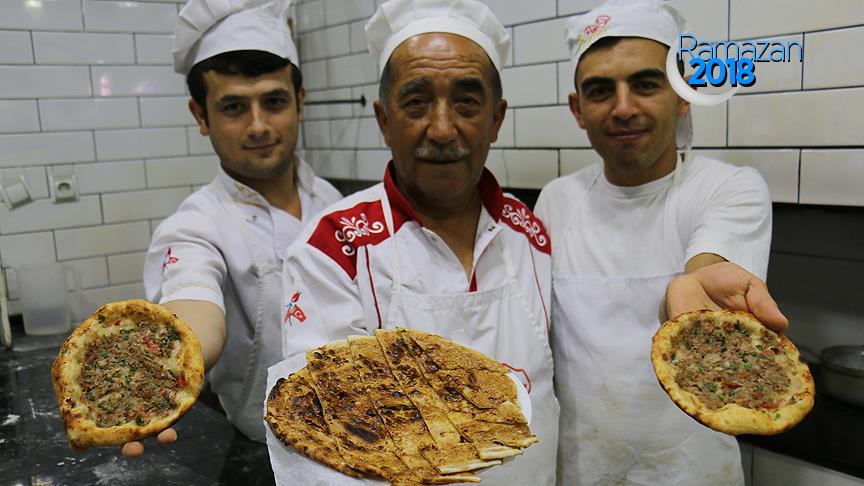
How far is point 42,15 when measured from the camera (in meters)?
2.77

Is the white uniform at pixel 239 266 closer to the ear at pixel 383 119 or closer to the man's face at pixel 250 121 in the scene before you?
the man's face at pixel 250 121

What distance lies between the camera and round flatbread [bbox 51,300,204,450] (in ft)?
3.70

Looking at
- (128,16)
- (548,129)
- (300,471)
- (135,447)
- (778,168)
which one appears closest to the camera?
(300,471)

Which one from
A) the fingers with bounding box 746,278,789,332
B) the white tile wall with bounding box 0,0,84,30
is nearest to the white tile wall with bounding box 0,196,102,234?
the white tile wall with bounding box 0,0,84,30

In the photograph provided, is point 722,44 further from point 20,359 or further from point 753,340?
point 20,359

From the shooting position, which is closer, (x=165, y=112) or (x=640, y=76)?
(x=640, y=76)

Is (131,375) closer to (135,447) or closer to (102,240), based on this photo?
(135,447)

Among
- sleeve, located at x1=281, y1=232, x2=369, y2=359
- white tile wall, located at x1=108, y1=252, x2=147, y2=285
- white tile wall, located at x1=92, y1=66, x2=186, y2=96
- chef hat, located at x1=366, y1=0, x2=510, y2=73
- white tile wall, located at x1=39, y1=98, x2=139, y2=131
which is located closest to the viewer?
sleeve, located at x1=281, y1=232, x2=369, y2=359

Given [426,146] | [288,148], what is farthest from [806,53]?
[288,148]

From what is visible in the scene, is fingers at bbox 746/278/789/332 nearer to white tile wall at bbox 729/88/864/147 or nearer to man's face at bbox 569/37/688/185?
man's face at bbox 569/37/688/185

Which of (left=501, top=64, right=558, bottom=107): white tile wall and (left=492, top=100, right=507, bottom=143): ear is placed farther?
(left=501, top=64, right=558, bottom=107): white tile wall

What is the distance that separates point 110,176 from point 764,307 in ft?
9.18

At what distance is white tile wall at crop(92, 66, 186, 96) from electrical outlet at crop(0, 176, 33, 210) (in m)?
0.51

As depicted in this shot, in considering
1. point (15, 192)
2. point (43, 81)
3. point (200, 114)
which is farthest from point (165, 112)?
point (200, 114)
